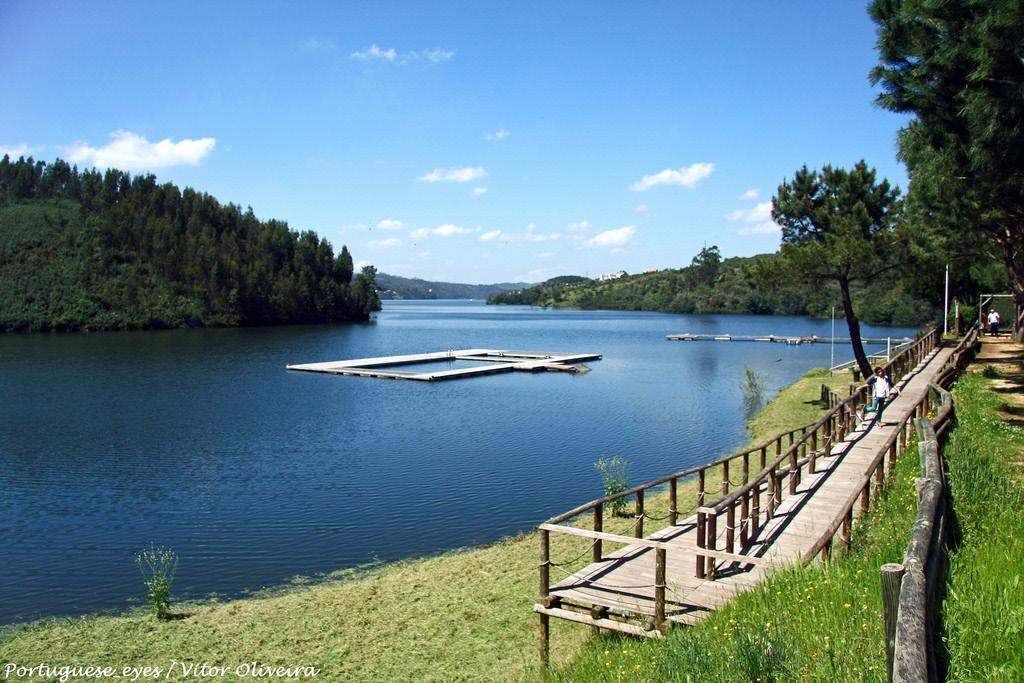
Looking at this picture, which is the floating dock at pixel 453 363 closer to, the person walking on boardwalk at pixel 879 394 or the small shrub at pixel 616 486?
the small shrub at pixel 616 486

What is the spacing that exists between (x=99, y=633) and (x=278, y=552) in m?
4.51

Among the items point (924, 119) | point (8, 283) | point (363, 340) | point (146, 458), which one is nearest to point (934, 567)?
point (924, 119)

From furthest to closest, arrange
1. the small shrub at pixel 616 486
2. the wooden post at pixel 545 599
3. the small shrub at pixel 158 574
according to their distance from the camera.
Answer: the small shrub at pixel 616 486 → the small shrub at pixel 158 574 → the wooden post at pixel 545 599

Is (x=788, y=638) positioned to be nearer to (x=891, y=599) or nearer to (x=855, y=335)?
(x=891, y=599)

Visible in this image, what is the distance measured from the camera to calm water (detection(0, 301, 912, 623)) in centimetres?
1548

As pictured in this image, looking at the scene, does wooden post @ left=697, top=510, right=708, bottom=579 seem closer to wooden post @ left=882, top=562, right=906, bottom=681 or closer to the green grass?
the green grass

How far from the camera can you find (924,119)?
42.8 ft

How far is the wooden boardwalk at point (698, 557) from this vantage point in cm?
828

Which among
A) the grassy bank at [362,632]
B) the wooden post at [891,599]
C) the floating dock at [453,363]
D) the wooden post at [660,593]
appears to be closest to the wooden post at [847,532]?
the wooden post at [660,593]

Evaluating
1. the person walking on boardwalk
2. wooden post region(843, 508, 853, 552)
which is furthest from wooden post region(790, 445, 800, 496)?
the person walking on boardwalk

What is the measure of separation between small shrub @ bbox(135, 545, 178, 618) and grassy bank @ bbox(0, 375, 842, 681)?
0.30 metres

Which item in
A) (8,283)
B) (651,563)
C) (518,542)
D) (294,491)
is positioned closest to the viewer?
(651,563)

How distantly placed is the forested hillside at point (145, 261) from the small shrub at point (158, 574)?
95.6 meters

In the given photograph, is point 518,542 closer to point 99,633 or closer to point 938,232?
point 99,633
